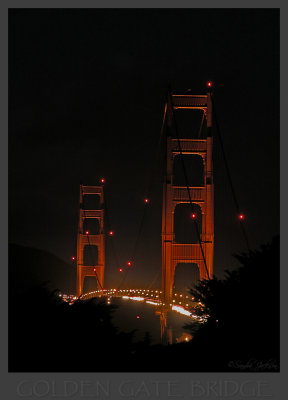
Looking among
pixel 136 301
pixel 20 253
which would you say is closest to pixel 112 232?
pixel 136 301

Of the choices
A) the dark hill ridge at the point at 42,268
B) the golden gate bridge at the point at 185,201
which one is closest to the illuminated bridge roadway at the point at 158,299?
the golden gate bridge at the point at 185,201

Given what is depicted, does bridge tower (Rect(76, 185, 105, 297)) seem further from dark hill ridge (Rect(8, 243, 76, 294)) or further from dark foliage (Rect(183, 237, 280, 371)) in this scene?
dark foliage (Rect(183, 237, 280, 371))

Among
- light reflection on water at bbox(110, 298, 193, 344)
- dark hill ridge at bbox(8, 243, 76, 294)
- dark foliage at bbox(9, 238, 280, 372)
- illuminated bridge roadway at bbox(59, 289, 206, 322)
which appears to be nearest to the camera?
dark foliage at bbox(9, 238, 280, 372)

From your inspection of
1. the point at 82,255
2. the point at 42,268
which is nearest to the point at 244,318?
the point at 82,255

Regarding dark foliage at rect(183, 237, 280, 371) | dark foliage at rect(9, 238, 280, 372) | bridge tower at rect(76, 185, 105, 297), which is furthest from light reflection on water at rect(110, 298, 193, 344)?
dark foliage at rect(9, 238, 280, 372)

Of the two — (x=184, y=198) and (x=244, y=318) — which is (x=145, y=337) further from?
(x=184, y=198)

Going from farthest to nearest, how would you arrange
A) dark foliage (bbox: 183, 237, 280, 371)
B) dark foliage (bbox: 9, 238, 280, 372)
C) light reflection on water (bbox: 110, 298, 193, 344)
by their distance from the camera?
light reflection on water (bbox: 110, 298, 193, 344)
dark foliage (bbox: 183, 237, 280, 371)
dark foliage (bbox: 9, 238, 280, 372)

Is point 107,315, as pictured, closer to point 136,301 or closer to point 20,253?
point 136,301
